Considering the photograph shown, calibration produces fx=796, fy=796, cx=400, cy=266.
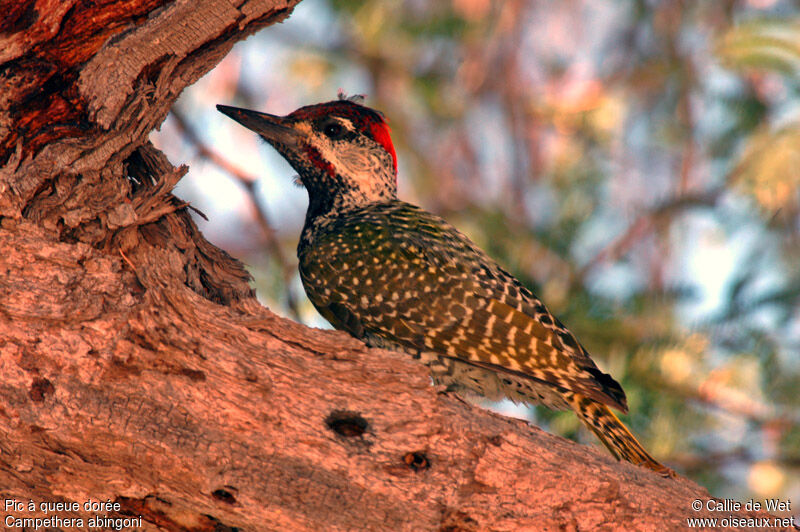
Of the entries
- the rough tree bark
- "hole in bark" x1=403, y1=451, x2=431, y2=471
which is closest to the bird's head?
the rough tree bark

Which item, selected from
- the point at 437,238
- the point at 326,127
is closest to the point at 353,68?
the point at 326,127

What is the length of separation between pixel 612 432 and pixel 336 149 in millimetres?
1992

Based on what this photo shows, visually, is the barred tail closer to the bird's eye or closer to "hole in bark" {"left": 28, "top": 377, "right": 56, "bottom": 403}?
the bird's eye

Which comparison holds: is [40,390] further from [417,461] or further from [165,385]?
[417,461]

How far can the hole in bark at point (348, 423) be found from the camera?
2607 millimetres

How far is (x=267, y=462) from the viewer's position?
98.8 inches

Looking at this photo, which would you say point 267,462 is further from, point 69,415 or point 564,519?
point 564,519

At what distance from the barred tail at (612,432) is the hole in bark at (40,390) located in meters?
2.19

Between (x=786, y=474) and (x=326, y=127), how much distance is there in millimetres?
3615

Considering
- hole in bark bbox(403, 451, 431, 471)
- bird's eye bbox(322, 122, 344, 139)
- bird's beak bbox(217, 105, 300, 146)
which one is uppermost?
bird's eye bbox(322, 122, 344, 139)

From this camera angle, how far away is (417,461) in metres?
2.61

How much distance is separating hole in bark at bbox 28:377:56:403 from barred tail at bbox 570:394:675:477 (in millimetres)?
2188

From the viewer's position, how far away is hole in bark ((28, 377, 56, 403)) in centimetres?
238

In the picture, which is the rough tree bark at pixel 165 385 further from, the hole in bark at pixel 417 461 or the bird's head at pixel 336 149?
the bird's head at pixel 336 149
